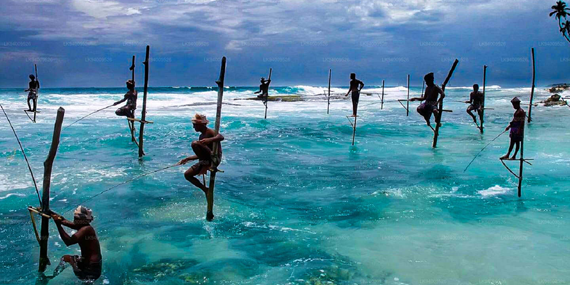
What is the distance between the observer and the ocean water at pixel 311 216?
6512 millimetres

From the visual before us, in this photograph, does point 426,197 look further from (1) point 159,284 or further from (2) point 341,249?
(1) point 159,284

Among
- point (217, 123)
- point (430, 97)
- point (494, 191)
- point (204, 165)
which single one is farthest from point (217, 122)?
point (430, 97)

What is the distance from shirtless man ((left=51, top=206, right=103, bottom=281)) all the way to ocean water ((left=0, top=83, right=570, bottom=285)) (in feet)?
1.95

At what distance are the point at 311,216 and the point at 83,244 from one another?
15.3 ft

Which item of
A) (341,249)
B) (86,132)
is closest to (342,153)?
(341,249)

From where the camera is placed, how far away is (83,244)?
5.31m

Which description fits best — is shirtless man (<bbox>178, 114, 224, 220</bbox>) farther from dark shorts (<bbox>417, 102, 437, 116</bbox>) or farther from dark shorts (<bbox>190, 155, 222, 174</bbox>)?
dark shorts (<bbox>417, 102, 437, 116</bbox>)

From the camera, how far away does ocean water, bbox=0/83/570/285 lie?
6512mm

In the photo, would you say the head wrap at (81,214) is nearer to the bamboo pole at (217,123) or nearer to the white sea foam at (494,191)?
the bamboo pole at (217,123)

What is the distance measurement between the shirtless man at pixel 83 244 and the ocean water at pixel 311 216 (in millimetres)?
596

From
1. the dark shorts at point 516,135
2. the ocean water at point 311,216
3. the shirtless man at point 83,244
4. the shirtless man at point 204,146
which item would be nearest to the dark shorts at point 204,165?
the shirtless man at point 204,146

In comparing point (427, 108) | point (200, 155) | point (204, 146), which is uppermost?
point (427, 108)

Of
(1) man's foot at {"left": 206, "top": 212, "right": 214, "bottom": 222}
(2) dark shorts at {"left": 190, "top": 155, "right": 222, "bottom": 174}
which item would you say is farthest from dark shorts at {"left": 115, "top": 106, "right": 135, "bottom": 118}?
(2) dark shorts at {"left": 190, "top": 155, "right": 222, "bottom": 174}

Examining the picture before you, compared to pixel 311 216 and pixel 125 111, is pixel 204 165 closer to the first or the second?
pixel 311 216
